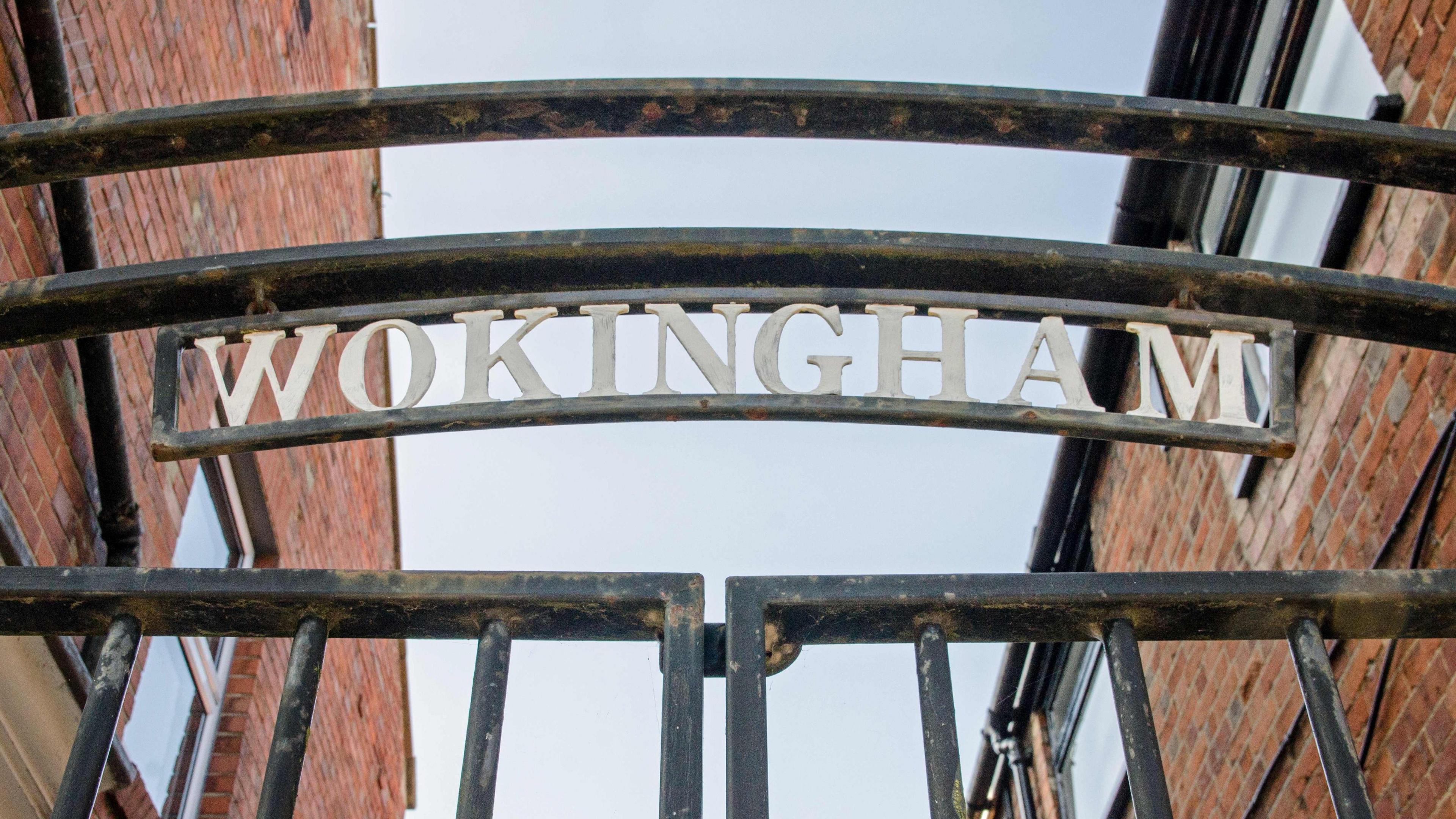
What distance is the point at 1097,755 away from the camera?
7508 millimetres

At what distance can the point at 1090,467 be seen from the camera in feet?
26.0

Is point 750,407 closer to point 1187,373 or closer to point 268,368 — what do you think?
point 1187,373

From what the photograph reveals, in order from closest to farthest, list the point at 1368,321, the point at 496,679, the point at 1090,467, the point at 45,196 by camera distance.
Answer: the point at 496,679 < the point at 1368,321 < the point at 45,196 < the point at 1090,467

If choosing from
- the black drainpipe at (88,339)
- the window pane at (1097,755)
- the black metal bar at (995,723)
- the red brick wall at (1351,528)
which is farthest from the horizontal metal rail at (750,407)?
the black metal bar at (995,723)

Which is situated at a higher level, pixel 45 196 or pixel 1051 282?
pixel 45 196

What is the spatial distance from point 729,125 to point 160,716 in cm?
391

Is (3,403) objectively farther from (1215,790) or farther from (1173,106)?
(1215,790)

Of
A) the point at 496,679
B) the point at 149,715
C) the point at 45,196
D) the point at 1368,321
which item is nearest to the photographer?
the point at 496,679

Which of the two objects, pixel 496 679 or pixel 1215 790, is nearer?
pixel 496 679

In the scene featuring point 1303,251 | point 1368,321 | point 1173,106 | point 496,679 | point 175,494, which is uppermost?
point 1303,251

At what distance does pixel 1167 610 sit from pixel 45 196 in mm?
3761

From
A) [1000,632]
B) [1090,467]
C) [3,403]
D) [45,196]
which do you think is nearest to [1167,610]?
[1000,632]

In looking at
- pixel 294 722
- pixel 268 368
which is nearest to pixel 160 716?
pixel 268 368

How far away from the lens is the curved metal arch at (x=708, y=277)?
261 centimetres
